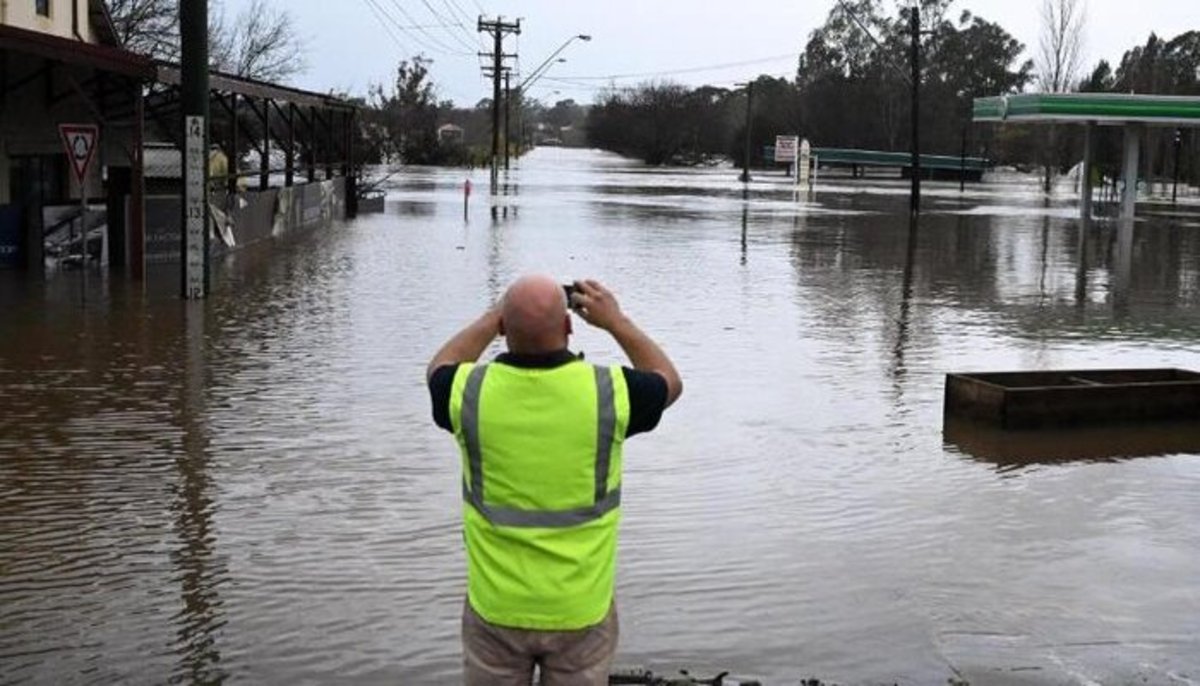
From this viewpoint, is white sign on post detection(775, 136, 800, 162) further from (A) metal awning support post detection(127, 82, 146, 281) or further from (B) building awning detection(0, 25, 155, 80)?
(B) building awning detection(0, 25, 155, 80)

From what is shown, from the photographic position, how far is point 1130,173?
145ft

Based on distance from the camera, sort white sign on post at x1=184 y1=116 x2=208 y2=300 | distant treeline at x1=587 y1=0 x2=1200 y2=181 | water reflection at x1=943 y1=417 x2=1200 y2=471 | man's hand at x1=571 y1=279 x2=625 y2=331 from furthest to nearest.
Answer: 1. distant treeline at x1=587 y1=0 x2=1200 y2=181
2. white sign on post at x1=184 y1=116 x2=208 y2=300
3. water reflection at x1=943 y1=417 x2=1200 y2=471
4. man's hand at x1=571 y1=279 x2=625 y2=331

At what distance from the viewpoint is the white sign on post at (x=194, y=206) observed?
1752 cm

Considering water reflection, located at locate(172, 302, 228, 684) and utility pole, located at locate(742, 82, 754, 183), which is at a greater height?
utility pole, located at locate(742, 82, 754, 183)

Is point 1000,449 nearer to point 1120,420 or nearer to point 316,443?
point 1120,420

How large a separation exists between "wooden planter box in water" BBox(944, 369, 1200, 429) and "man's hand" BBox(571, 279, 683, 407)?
7.30m

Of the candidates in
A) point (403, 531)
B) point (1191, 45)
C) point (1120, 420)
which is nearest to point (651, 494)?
point (403, 531)

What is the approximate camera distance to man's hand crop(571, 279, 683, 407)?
12.8 ft

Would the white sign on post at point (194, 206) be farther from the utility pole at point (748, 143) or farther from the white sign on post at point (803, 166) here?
the white sign on post at point (803, 166)

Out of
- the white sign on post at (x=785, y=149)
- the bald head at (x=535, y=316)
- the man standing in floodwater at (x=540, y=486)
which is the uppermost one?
the white sign on post at (x=785, y=149)

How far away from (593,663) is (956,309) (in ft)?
51.6

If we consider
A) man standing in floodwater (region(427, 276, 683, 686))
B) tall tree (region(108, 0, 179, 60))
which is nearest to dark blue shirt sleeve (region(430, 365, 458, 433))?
man standing in floodwater (region(427, 276, 683, 686))

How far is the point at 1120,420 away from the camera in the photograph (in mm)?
11047

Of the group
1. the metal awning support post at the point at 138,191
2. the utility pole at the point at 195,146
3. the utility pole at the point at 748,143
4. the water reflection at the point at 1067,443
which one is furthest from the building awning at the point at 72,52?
the utility pole at the point at 748,143
